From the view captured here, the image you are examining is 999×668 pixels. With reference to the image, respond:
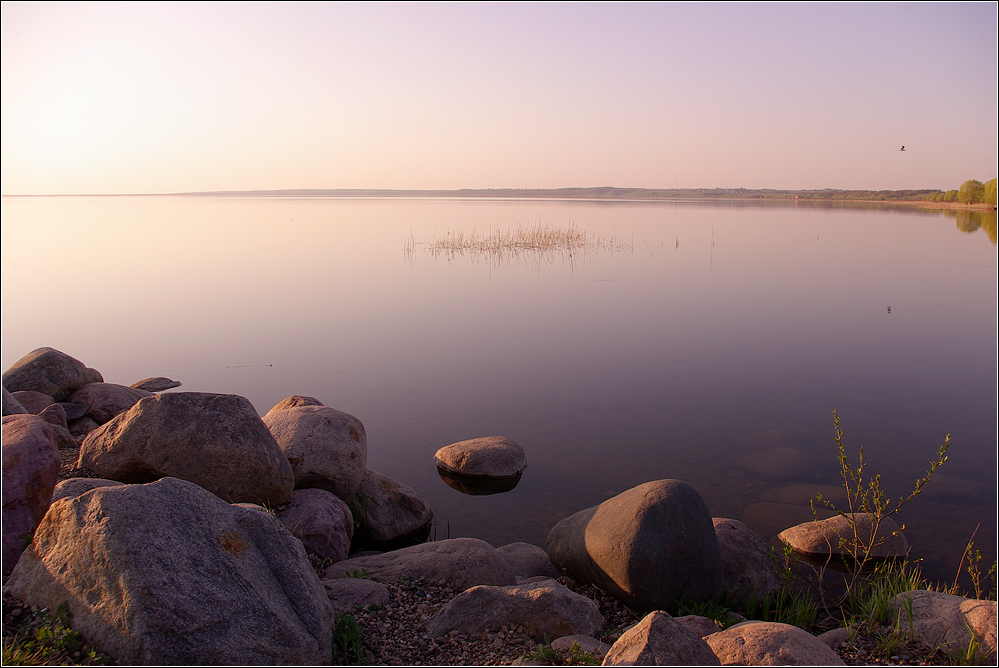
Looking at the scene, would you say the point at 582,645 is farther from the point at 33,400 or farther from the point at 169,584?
the point at 33,400

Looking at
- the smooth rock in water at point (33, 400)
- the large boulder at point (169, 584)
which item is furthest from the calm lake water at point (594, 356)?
the large boulder at point (169, 584)

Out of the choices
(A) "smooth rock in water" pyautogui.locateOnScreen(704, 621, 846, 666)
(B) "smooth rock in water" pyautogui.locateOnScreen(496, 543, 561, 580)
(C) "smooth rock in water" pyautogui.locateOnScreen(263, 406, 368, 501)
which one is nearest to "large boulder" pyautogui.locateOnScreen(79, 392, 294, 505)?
(C) "smooth rock in water" pyautogui.locateOnScreen(263, 406, 368, 501)

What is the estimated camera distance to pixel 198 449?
596 centimetres

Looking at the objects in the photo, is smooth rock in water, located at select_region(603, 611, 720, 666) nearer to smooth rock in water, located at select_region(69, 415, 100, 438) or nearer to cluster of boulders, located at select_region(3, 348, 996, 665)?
cluster of boulders, located at select_region(3, 348, 996, 665)

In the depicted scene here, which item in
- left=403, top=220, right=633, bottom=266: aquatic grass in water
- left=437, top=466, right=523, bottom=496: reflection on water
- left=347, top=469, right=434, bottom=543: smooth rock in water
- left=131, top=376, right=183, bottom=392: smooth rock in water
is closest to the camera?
left=347, top=469, right=434, bottom=543: smooth rock in water

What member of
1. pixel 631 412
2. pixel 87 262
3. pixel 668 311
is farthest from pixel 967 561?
pixel 87 262

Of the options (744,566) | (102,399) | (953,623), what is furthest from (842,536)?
(102,399)

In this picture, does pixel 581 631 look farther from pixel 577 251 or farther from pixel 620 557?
pixel 577 251

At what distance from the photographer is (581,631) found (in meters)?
4.56

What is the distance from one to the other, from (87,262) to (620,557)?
99.2 ft

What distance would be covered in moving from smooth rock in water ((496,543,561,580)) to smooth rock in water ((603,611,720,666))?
2466 millimetres

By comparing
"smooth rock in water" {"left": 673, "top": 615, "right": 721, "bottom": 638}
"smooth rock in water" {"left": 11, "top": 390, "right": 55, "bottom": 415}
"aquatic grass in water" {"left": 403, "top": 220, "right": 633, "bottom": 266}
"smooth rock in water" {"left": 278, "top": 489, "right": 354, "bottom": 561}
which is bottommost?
"smooth rock in water" {"left": 673, "top": 615, "right": 721, "bottom": 638}

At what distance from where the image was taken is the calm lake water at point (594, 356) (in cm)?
845

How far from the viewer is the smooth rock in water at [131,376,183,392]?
39.0 ft
